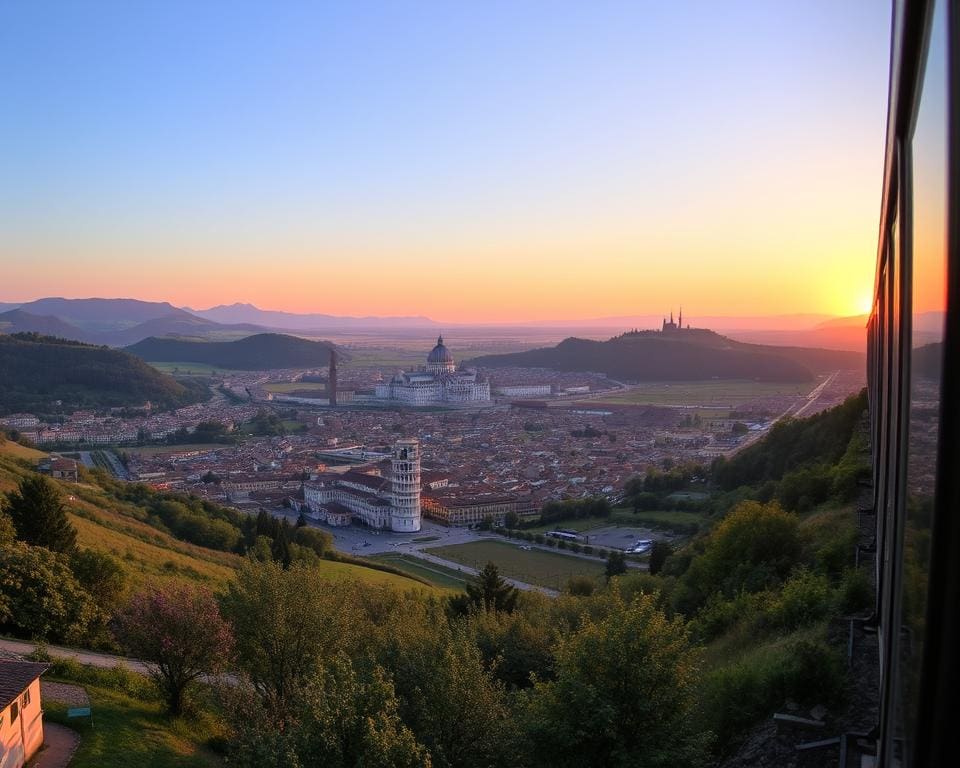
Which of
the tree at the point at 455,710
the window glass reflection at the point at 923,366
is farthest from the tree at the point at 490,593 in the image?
the window glass reflection at the point at 923,366

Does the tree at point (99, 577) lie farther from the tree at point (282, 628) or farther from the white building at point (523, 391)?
the white building at point (523, 391)

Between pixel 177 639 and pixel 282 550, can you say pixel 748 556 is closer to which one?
pixel 177 639

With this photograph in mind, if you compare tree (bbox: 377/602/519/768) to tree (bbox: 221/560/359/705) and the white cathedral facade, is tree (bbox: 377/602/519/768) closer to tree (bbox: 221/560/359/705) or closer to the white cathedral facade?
tree (bbox: 221/560/359/705)

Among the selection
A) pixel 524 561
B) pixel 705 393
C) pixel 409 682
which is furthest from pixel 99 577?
pixel 705 393

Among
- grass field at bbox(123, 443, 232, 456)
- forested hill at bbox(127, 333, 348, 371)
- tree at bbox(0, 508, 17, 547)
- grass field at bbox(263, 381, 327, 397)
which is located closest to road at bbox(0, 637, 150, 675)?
tree at bbox(0, 508, 17, 547)

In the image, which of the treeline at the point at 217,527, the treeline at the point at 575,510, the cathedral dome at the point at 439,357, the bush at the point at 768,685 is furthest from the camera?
the cathedral dome at the point at 439,357

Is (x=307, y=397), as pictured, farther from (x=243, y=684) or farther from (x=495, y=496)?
(x=243, y=684)
